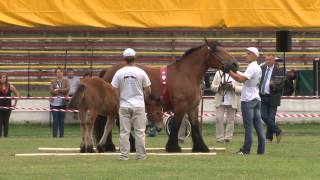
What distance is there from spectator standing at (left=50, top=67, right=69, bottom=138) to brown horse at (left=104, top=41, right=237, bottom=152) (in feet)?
22.1

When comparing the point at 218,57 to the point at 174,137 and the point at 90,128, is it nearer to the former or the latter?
the point at 174,137

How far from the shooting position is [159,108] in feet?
56.9

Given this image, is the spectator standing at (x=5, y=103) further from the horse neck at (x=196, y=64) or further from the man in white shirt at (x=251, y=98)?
the man in white shirt at (x=251, y=98)

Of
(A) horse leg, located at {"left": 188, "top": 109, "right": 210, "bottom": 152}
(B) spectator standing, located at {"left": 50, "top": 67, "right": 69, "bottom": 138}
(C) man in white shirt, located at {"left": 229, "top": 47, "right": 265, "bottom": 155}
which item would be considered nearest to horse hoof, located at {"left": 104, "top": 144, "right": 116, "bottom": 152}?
(A) horse leg, located at {"left": 188, "top": 109, "right": 210, "bottom": 152}

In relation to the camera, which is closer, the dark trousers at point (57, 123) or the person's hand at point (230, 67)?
the person's hand at point (230, 67)

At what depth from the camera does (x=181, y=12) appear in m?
22.2

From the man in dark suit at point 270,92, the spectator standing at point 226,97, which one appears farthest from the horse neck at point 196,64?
the spectator standing at point 226,97

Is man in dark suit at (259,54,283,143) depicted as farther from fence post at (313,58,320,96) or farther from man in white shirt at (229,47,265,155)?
fence post at (313,58,320,96)

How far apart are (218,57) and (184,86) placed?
90 centimetres

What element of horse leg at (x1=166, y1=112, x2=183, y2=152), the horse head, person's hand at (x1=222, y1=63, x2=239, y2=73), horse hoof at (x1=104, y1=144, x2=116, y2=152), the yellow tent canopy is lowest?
horse hoof at (x1=104, y1=144, x2=116, y2=152)

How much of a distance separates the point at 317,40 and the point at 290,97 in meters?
10.3

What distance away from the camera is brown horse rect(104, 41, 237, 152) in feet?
56.6

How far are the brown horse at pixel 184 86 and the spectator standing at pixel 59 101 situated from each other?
672 cm

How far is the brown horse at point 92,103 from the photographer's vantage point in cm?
1664
